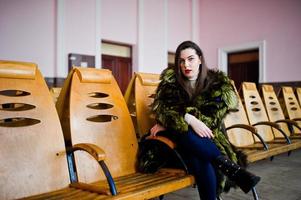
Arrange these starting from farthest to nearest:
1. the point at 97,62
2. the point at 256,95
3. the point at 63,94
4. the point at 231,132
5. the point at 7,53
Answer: the point at 97,62
the point at 7,53
the point at 256,95
the point at 231,132
the point at 63,94

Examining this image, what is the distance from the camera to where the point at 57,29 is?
545cm

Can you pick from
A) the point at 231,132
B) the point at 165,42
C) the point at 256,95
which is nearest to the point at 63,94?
the point at 231,132

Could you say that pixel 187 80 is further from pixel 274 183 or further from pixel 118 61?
pixel 118 61

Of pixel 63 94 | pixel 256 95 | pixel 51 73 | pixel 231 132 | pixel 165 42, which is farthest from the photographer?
pixel 165 42

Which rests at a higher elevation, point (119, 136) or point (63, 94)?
point (63, 94)

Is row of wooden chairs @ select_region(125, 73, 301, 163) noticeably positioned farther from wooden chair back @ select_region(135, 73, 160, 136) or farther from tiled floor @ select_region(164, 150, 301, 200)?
tiled floor @ select_region(164, 150, 301, 200)

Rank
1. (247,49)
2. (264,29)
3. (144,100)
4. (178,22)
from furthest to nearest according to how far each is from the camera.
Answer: (178,22), (247,49), (264,29), (144,100)

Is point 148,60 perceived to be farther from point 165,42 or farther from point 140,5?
point 140,5

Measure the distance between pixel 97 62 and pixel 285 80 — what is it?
370 cm

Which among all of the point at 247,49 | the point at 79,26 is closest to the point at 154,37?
the point at 79,26

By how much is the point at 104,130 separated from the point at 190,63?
640 millimetres

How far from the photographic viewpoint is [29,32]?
522cm

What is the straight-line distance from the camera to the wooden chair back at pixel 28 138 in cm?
137

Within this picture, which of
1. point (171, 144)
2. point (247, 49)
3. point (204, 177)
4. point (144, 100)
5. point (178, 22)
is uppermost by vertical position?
point (178, 22)
